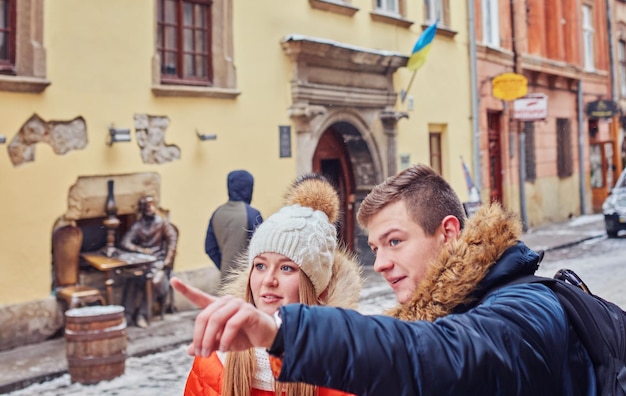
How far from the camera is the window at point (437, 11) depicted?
51.8 feet

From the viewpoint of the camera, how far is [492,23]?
1889 centimetres

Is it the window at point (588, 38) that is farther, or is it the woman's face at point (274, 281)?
the window at point (588, 38)

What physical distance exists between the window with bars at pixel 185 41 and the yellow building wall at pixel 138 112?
1.31ft

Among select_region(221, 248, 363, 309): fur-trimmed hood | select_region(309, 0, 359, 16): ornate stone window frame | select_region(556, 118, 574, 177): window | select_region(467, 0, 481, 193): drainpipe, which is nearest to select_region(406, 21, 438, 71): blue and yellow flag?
select_region(309, 0, 359, 16): ornate stone window frame

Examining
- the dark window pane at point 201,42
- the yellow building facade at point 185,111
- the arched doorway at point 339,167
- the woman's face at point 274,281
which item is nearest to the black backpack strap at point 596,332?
the woman's face at point 274,281

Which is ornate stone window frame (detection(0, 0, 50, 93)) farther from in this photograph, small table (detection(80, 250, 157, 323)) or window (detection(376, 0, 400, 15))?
window (detection(376, 0, 400, 15))

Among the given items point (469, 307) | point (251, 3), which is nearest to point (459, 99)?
point (251, 3)

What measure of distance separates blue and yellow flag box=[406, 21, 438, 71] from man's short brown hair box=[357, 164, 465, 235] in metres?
11.8

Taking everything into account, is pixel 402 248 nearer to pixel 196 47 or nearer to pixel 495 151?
pixel 196 47

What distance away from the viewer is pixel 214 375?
2576 millimetres

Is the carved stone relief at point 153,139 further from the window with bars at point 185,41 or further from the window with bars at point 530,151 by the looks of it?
the window with bars at point 530,151

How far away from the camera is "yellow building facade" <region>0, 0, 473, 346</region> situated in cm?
842

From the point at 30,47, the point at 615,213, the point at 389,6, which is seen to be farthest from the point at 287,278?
the point at 615,213

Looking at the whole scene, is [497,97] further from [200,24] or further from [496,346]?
[496,346]
